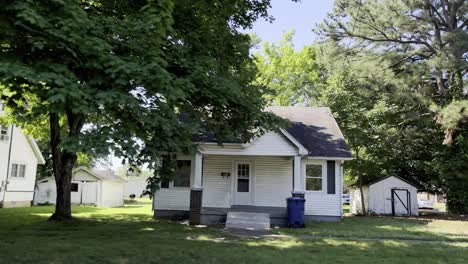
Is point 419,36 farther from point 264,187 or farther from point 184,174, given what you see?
point 184,174

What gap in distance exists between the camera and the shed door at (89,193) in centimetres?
3544

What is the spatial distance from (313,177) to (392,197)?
24.2 ft

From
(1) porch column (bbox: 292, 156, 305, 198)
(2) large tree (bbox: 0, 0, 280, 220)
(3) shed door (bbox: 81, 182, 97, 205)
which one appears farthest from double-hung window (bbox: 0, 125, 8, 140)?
(2) large tree (bbox: 0, 0, 280, 220)

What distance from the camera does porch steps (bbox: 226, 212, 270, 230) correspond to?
48.9 ft

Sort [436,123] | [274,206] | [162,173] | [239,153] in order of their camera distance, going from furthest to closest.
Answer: [436,123], [274,206], [239,153], [162,173]

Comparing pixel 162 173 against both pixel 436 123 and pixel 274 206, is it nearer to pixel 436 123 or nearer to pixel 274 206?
pixel 274 206

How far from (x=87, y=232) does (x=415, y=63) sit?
2111 cm

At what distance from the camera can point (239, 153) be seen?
1709 centimetres

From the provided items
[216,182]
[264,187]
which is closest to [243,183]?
[264,187]

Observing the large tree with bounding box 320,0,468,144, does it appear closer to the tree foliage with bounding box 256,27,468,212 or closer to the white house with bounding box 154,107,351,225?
the tree foliage with bounding box 256,27,468,212

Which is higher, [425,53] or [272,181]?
[425,53]

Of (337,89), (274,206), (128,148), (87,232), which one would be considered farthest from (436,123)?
(128,148)

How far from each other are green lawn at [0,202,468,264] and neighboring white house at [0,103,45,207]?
12.3 m

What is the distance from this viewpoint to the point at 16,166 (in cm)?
2544
